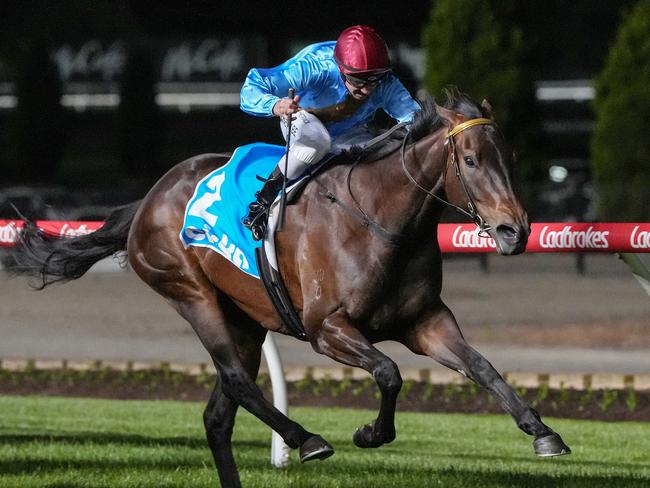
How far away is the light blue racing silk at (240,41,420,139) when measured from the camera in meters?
5.61

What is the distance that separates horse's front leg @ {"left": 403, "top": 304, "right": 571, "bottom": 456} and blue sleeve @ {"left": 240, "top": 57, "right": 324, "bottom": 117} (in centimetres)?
105

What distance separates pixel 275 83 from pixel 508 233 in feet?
4.35

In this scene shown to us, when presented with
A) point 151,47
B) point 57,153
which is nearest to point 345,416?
point 57,153

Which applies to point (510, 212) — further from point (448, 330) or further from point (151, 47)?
point (151, 47)

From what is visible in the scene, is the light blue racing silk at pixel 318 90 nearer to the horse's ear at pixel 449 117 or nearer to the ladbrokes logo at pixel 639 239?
the horse's ear at pixel 449 117

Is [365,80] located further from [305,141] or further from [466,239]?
[466,239]

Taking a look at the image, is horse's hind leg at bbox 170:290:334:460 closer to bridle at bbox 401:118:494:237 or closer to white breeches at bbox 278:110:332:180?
white breeches at bbox 278:110:332:180

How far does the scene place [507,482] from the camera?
6.03 metres

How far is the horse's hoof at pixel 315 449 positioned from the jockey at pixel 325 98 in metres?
0.90

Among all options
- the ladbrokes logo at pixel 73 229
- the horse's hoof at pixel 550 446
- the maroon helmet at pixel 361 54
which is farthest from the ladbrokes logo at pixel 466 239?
the horse's hoof at pixel 550 446

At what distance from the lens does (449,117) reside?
17.1ft

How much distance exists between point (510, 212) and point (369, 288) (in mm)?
666

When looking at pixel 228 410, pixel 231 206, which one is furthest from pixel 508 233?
pixel 228 410

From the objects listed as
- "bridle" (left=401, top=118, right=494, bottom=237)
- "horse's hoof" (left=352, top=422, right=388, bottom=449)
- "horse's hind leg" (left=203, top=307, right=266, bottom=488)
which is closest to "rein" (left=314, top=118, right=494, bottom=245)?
"bridle" (left=401, top=118, right=494, bottom=237)
